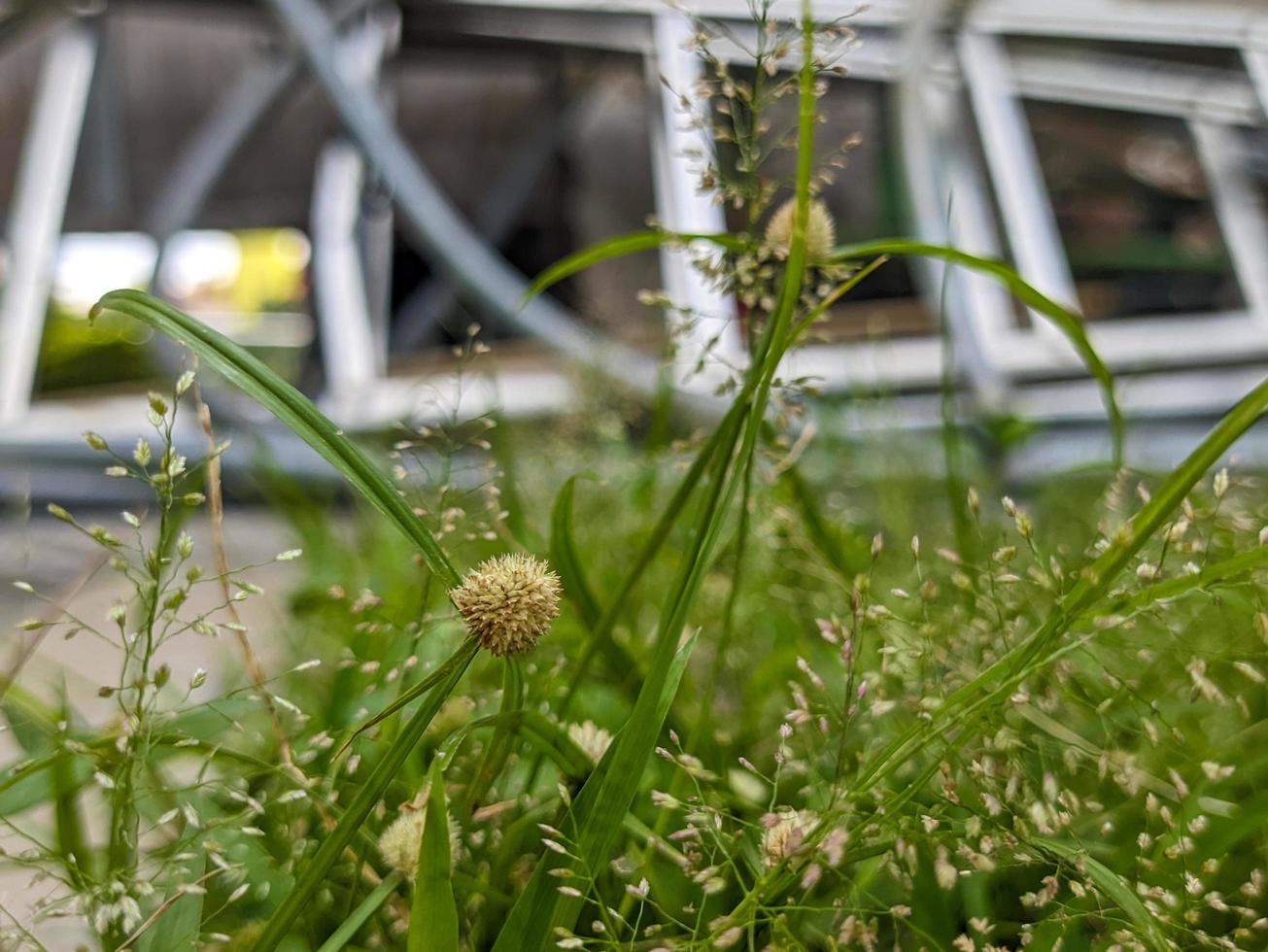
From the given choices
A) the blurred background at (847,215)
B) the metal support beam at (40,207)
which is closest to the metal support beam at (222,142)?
the blurred background at (847,215)

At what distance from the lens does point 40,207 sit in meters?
1.22

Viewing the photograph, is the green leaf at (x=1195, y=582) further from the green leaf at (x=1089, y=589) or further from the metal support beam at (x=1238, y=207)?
the metal support beam at (x=1238, y=207)

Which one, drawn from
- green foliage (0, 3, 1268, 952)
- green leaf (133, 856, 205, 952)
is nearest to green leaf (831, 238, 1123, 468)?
green foliage (0, 3, 1268, 952)

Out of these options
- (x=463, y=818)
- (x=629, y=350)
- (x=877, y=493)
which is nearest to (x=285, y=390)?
(x=463, y=818)

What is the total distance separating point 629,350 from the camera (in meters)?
1.14

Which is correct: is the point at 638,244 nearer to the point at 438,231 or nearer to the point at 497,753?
the point at 497,753

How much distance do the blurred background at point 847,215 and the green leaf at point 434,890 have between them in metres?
0.47

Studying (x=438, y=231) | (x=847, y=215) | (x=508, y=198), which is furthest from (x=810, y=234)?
(x=508, y=198)

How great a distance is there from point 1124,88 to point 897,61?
0.86 feet

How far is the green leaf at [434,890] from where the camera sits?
219 millimetres

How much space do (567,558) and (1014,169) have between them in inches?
37.9

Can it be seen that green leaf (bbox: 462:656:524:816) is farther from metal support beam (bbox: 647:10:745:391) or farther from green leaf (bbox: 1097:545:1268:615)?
metal support beam (bbox: 647:10:745:391)

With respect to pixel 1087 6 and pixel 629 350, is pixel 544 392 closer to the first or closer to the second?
pixel 629 350

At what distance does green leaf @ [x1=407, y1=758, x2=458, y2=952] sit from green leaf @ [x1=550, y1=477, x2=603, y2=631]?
11 centimetres
